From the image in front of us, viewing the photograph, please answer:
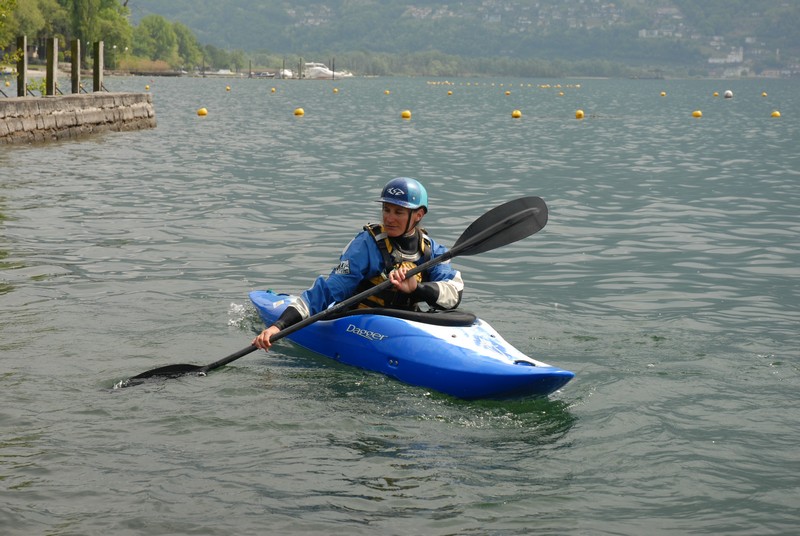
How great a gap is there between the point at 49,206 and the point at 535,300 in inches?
329

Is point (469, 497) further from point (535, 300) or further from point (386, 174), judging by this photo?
point (386, 174)

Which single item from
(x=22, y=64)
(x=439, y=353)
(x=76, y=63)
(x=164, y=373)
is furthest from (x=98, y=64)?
(x=439, y=353)

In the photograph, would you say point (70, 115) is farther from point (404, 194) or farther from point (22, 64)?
point (404, 194)

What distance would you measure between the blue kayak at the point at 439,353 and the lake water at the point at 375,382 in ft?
0.49

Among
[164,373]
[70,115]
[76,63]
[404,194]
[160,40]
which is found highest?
[160,40]

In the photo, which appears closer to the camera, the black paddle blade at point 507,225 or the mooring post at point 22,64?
the black paddle blade at point 507,225

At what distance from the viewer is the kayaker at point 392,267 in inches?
291

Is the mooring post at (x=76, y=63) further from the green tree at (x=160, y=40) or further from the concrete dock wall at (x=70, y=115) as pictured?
the green tree at (x=160, y=40)

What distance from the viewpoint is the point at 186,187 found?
18.5 m

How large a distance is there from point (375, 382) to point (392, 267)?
840mm

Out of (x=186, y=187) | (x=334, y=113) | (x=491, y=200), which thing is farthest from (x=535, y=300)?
(x=334, y=113)

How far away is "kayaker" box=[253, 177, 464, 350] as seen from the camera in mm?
7398

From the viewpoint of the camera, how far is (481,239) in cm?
782

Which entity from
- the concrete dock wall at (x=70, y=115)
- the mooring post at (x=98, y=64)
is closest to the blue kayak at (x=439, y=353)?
the concrete dock wall at (x=70, y=115)
